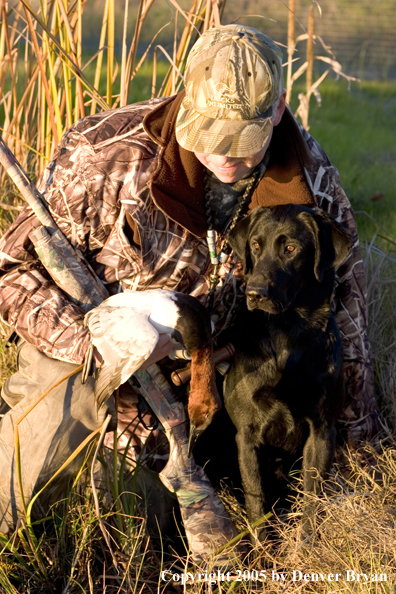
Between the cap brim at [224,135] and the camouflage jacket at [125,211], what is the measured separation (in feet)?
0.63

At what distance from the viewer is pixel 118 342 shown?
7.62 feet

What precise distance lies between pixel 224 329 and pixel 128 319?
785 millimetres

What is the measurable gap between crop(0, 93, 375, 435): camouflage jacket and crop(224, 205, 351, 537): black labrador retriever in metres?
0.21

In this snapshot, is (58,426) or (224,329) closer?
(58,426)

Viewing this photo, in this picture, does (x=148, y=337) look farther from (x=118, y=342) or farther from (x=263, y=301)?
(x=263, y=301)

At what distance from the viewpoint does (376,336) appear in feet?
11.8

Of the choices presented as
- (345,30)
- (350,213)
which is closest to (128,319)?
(350,213)

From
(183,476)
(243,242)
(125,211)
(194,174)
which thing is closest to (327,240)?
(243,242)

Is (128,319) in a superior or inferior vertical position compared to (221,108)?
inferior

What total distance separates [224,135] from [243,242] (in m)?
0.44

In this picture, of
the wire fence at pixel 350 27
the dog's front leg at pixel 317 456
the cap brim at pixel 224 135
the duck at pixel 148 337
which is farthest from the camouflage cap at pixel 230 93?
the wire fence at pixel 350 27

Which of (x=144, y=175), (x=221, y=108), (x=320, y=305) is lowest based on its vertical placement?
(x=320, y=305)

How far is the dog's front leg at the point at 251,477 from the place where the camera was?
2688mm

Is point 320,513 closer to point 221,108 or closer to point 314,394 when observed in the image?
point 314,394
